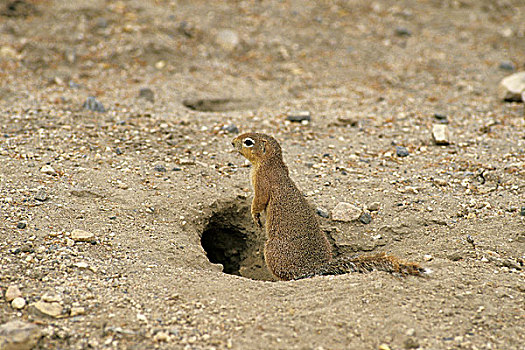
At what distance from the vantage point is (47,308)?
154 inches

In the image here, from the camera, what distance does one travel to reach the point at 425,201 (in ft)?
19.4

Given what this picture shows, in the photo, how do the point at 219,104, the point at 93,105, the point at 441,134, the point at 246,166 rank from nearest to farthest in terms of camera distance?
the point at 246,166
the point at 441,134
the point at 93,105
the point at 219,104

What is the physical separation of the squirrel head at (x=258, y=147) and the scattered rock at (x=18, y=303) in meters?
2.61

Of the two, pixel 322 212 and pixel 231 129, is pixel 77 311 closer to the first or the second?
pixel 322 212

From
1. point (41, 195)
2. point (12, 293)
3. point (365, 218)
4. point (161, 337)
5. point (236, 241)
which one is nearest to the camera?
point (161, 337)

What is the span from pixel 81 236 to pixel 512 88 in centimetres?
716

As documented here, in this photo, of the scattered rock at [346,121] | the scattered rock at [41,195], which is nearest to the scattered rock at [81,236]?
the scattered rock at [41,195]

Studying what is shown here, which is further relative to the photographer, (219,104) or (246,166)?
(219,104)

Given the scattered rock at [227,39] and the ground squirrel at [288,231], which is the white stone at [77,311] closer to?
the ground squirrel at [288,231]

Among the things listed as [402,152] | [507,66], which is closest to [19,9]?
[402,152]

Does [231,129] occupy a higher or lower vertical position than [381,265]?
lower

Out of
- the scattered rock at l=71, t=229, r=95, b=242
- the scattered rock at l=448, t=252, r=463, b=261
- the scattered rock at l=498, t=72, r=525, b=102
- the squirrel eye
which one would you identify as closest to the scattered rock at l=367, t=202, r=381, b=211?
the scattered rock at l=448, t=252, r=463, b=261

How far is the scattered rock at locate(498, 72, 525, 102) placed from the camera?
8.62 meters

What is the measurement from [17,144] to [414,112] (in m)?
5.71
